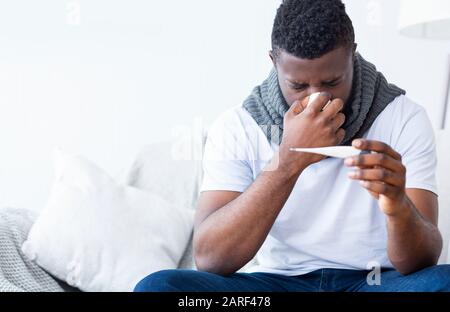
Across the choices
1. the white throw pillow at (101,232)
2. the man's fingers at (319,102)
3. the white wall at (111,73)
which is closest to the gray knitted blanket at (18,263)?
the white throw pillow at (101,232)

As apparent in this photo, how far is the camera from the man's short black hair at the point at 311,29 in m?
0.97

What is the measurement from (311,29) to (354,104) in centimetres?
16

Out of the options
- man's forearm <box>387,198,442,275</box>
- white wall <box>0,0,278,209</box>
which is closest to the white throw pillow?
white wall <box>0,0,278,209</box>

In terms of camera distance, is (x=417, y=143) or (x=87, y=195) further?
(x=87, y=195)

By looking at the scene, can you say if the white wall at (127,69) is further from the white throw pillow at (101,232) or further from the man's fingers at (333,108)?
the man's fingers at (333,108)

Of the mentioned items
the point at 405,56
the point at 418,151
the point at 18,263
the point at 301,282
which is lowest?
the point at 18,263

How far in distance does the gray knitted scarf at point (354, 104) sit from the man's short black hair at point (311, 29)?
0.31ft

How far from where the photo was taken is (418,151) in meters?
1.04

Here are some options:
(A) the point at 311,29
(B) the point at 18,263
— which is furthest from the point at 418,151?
(B) the point at 18,263

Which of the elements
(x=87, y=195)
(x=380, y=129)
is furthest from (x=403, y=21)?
(x=87, y=195)

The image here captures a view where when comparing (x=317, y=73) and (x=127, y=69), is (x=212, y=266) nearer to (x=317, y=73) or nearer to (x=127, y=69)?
(x=317, y=73)

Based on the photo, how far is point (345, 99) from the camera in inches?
41.1
